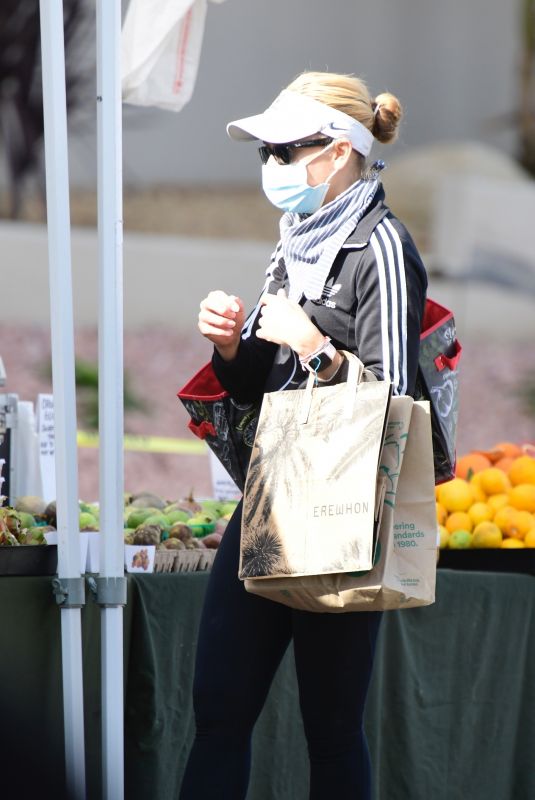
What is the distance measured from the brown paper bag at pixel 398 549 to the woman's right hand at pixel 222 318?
0.35m

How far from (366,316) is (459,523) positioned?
1554mm

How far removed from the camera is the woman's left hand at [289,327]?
2066 mm

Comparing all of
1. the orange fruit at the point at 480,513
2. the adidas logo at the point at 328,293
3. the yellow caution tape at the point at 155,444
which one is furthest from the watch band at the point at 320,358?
the yellow caution tape at the point at 155,444

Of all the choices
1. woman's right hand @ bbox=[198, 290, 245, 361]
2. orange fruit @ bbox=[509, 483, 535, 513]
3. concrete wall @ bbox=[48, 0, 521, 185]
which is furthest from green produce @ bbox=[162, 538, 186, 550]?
concrete wall @ bbox=[48, 0, 521, 185]

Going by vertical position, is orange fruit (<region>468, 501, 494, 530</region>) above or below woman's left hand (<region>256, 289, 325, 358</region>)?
below

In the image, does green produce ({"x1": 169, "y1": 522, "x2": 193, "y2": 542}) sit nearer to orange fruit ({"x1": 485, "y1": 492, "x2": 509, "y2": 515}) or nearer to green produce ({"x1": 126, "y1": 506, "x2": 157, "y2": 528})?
green produce ({"x1": 126, "y1": 506, "x2": 157, "y2": 528})

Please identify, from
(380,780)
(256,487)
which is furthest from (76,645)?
(380,780)

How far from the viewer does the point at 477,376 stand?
9469mm

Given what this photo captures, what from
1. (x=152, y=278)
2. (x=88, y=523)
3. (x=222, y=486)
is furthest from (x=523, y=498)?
(x=152, y=278)

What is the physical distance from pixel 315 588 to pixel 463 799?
4.85 feet

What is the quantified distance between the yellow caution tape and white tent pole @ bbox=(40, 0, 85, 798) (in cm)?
455

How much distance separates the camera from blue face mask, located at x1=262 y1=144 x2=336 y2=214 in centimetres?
226

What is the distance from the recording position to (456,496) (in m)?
3.65

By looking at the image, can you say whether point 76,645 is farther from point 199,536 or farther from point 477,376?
point 477,376
